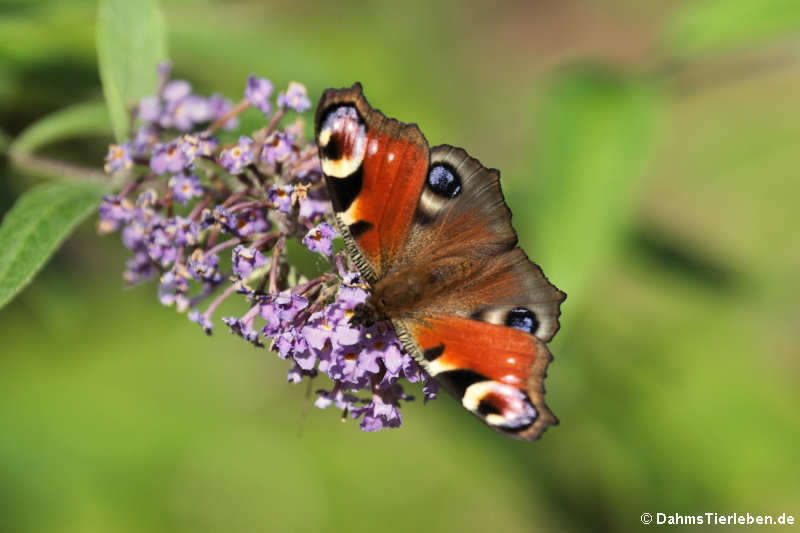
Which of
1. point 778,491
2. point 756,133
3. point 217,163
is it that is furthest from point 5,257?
point 756,133

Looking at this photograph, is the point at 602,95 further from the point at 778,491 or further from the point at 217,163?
the point at 778,491

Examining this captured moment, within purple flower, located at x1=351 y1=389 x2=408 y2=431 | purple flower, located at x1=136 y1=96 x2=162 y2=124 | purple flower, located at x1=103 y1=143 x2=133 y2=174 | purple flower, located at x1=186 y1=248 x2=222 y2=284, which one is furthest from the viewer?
purple flower, located at x1=136 y1=96 x2=162 y2=124

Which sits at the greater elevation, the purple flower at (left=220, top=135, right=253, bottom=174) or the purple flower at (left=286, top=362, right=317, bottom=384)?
the purple flower at (left=220, top=135, right=253, bottom=174)

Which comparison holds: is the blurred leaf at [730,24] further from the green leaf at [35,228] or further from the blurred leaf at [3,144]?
the blurred leaf at [3,144]

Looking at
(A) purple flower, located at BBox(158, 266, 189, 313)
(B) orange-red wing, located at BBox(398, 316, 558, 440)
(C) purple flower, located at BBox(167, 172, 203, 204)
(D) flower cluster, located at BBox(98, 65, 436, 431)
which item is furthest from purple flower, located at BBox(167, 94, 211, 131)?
(B) orange-red wing, located at BBox(398, 316, 558, 440)

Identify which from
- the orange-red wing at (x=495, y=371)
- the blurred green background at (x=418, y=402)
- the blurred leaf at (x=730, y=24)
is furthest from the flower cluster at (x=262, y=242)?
the blurred leaf at (x=730, y=24)

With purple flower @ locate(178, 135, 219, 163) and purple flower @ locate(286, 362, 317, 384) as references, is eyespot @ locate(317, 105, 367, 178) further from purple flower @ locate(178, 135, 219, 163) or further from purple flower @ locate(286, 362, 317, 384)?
purple flower @ locate(286, 362, 317, 384)
